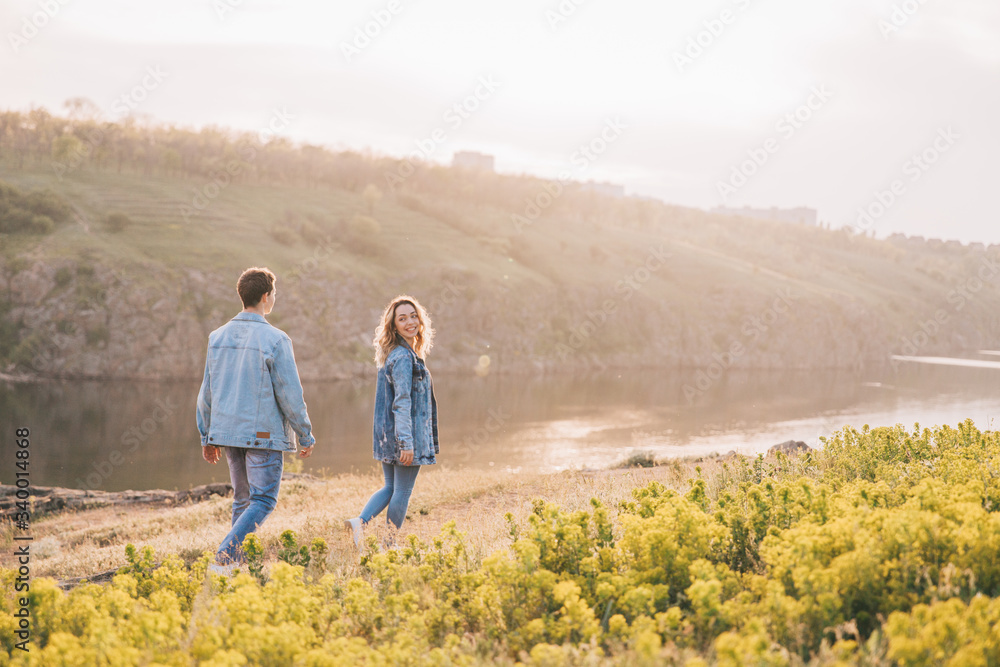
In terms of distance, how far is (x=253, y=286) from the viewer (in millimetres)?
5473

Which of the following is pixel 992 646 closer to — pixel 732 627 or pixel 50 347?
pixel 732 627

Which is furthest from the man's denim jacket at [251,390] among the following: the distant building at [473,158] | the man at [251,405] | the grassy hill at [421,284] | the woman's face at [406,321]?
the distant building at [473,158]

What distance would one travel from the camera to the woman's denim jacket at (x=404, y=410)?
232 inches

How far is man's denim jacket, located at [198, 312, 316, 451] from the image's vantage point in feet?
17.6

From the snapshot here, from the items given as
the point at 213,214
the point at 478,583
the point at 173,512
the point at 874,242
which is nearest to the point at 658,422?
the point at 173,512

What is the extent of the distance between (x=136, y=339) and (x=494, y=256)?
37295 millimetres

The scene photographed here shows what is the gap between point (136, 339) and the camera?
147 ft

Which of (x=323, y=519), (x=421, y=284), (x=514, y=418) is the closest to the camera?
(x=323, y=519)

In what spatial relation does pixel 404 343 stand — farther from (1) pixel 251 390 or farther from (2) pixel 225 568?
(2) pixel 225 568

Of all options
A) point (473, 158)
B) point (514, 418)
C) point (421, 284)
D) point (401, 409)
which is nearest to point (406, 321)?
point (401, 409)

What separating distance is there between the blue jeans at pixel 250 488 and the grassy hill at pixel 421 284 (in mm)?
43370

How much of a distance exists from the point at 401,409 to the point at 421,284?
186ft

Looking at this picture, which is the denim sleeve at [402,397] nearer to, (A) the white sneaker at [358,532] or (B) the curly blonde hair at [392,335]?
(B) the curly blonde hair at [392,335]

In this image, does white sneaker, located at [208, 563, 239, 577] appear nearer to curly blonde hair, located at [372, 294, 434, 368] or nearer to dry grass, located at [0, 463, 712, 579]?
dry grass, located at [0, 463, 712, 579]
